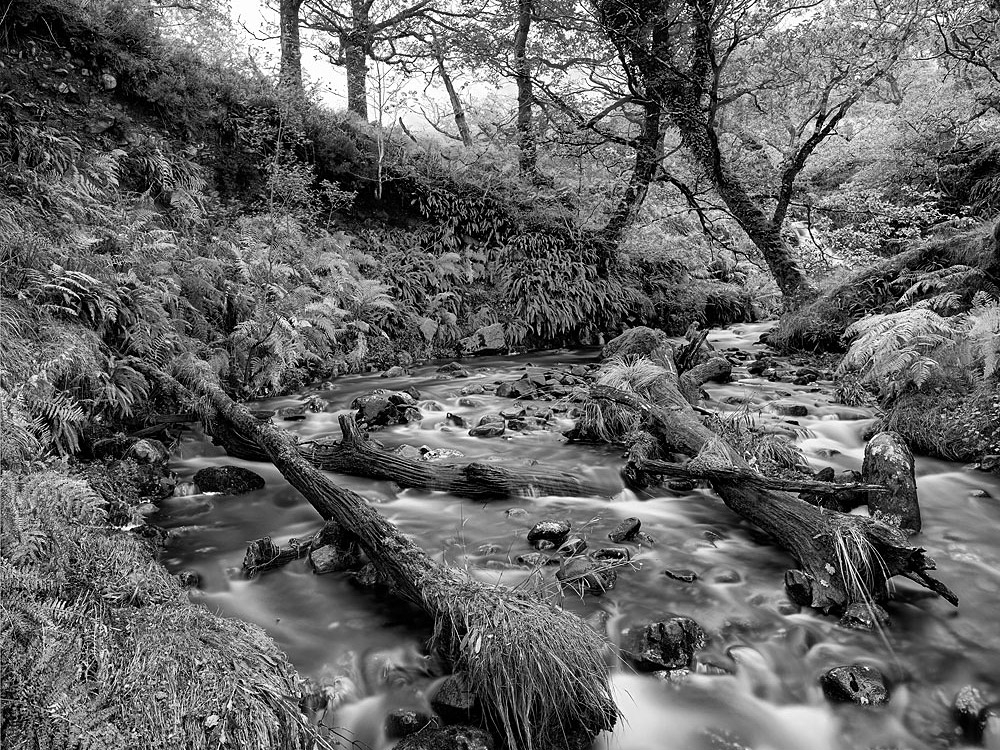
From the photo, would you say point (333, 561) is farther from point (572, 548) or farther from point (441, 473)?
point (572, 548)

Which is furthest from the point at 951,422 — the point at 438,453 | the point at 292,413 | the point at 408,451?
the point at 292,413

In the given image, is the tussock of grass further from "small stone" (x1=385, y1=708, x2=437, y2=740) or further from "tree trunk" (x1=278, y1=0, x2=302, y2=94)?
"tree trunk" (x1=278, y1=0, x2=302, y2=94)

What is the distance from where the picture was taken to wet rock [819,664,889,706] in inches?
109

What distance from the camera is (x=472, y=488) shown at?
4.87 m

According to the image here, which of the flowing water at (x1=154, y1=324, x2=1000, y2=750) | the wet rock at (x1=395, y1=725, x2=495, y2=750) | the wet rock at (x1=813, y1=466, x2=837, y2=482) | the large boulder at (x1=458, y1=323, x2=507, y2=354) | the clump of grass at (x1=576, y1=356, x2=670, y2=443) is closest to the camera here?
the wet rock at (x1=395, y1=725, x2=495, y2=750)

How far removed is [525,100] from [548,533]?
12997 millimetres

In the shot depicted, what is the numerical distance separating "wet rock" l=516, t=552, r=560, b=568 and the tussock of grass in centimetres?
170

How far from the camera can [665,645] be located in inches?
119

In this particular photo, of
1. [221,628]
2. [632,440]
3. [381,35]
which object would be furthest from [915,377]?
[381,35]

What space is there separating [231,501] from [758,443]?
182 inches

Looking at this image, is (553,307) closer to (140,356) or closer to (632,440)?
(632,440)

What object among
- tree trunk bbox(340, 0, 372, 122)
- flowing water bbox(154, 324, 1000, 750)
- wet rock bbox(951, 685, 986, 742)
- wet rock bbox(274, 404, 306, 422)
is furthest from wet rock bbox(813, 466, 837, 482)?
tree trunk bbox(340, 0, 372, 122)

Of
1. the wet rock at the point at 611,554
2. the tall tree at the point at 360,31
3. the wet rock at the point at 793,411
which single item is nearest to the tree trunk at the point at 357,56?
the tall tree at the point at 360,31

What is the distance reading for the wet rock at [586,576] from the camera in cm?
356
